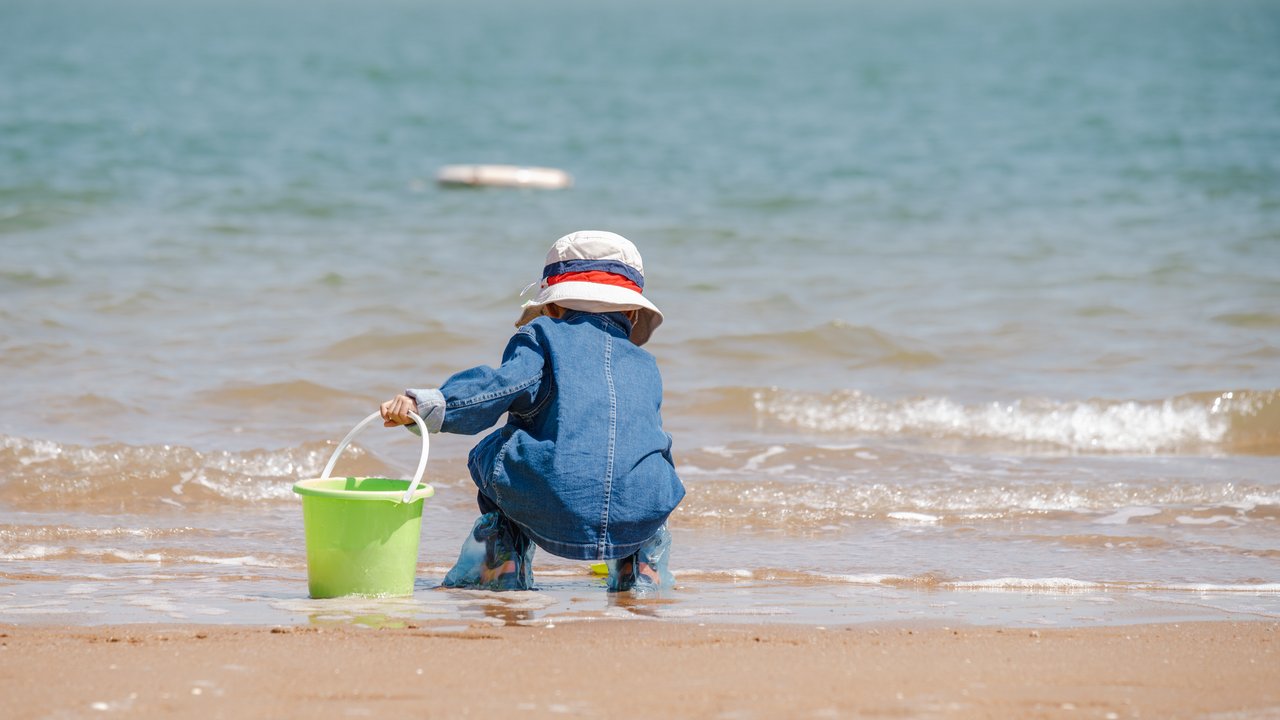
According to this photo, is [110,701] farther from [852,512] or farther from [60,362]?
[60,362]

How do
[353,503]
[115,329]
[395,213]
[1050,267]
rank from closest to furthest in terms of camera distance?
1. [353,503]
2. [115,329]
3. [1050,267]
4. [395,213]

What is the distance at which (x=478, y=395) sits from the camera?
373cm

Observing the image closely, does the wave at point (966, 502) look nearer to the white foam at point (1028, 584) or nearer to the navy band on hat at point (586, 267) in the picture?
the white foam at point (1028, 584)

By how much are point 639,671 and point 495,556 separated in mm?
1065

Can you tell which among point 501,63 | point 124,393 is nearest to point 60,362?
point 124,393

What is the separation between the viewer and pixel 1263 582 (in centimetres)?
440

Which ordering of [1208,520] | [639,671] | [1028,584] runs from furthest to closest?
[1208,520], [1028,584], [639,671]

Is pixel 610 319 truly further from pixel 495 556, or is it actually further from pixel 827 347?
pixel 827 347

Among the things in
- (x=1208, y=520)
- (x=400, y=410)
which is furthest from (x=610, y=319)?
(x=1208, y=520)

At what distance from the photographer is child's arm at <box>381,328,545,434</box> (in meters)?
3.69

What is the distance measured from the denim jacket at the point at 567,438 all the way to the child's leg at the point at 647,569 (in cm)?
12

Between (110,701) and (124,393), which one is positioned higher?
(124,393)

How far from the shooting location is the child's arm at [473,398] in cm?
369

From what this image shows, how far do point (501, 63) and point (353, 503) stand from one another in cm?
4301
